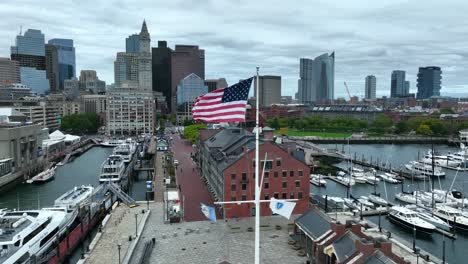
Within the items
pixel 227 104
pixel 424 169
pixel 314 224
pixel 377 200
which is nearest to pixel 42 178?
pixel 314 224

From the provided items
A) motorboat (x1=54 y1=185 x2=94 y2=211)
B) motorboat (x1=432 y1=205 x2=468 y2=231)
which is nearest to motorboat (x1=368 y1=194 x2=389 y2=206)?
motorboat (x1=432 y1=205 x2=468 y2=231)

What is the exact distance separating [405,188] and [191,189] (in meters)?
43.5

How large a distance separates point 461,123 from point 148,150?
14006 centimetres

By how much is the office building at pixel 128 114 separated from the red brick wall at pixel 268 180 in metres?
136

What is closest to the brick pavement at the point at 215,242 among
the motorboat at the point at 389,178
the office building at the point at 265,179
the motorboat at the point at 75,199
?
the office building at the point at 265,179

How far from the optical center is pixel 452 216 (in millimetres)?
54031

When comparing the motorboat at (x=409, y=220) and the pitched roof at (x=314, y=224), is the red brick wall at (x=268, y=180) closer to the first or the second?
the pitched roof at (x=314, y=224)

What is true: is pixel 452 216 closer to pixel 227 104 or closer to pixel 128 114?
pixel 227 104

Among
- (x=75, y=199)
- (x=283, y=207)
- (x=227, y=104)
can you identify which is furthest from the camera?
(x=75, y=199)

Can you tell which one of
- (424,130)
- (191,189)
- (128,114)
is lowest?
(191,189)

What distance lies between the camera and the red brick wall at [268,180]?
49.1m

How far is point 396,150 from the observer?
5276 inches

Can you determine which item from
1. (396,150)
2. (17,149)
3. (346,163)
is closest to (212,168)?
(17,149)

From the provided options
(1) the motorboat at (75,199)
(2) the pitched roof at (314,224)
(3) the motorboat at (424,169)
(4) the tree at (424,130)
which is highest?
(4) the tree at (424,130)
